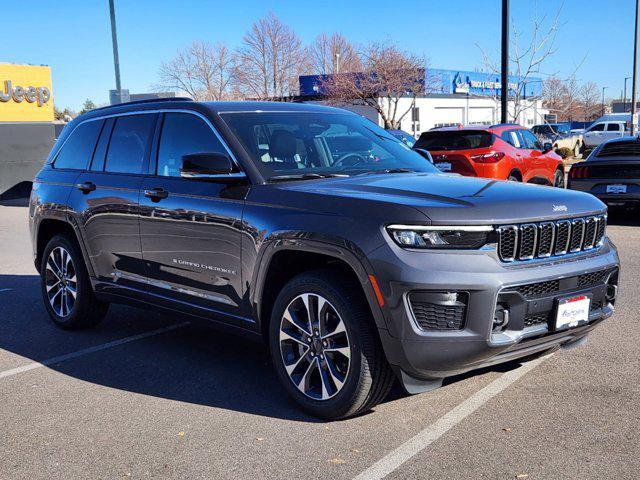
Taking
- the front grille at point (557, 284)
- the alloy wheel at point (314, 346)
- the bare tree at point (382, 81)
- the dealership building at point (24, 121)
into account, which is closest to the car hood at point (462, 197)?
the front grille at point (557, 284)

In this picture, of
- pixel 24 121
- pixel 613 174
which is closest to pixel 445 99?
pixel 24 121

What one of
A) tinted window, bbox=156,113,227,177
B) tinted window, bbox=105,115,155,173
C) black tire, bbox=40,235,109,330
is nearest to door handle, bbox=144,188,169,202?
tinted window, bbox=156,113,227,177

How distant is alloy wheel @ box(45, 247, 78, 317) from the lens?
6491 mm

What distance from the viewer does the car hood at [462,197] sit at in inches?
153

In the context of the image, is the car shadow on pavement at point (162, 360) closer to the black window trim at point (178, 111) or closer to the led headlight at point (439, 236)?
the black window trim at point (178, 111)

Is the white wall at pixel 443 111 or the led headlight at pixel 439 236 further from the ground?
the white wall at pixel 443 111

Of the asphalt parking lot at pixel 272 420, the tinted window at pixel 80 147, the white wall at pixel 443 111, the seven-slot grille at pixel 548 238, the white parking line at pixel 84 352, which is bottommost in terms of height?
the white parking line at pixel 84 352

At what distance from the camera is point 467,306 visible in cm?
378

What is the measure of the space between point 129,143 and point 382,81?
39543 millimetres

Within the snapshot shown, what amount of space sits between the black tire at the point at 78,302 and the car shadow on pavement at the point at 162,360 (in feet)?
0.33

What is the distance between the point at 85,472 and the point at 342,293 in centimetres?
161

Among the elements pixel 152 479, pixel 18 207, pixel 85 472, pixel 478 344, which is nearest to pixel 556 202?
pixel 478 344

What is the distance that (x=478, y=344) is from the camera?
12.5 feet

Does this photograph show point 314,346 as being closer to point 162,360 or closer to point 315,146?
point 315,146
